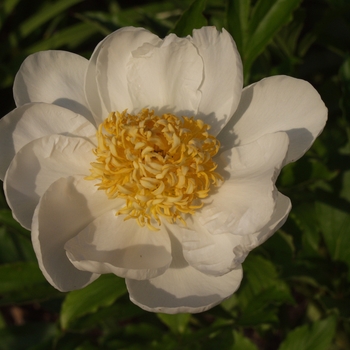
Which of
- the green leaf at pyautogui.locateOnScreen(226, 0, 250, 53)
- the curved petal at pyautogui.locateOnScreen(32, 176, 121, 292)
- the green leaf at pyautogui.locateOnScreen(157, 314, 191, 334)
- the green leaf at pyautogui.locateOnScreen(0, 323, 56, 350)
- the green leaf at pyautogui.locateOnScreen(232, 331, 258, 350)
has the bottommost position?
the green leaf at pyautogui.locateOnScreen(0, 323, 56, 350)

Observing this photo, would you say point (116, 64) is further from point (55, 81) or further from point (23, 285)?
point (23, 285)

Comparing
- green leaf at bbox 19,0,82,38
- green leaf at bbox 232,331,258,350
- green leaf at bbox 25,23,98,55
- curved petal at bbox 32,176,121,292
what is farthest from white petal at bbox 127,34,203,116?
green leaf at bbox 19,0,82,38

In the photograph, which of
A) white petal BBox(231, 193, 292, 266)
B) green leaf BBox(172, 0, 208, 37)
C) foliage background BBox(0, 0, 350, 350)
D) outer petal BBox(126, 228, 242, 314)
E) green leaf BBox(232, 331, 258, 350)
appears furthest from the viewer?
green leaf BBox(232, 331, 258, 350)

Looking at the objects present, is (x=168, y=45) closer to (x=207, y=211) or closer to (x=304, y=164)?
(x=207, y=211)

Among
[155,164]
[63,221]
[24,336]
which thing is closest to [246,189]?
[155,164]

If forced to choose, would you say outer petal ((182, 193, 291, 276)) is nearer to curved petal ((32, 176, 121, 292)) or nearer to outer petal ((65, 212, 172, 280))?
outer petal ((65, 212, 172, 280))

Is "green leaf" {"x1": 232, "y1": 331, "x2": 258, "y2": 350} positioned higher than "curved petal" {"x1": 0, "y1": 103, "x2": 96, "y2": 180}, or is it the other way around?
"curved petal" {"x1": 0, "y1": 103, "x2": 96, "y2": 180}

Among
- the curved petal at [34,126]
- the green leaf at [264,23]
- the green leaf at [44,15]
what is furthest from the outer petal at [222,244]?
the green leaf at [44,15]
